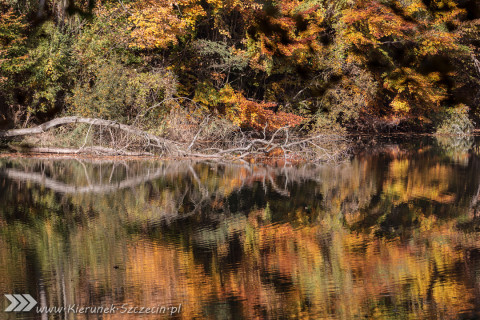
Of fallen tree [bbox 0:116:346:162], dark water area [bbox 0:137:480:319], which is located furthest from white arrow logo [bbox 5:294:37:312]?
fallen tree [bbox 0:116:346:162]

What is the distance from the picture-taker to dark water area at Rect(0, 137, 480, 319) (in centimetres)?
717

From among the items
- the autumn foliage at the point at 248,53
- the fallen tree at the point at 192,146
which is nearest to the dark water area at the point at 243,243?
the fallen tree at the point at 192,146

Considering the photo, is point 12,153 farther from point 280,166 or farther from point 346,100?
point 346,100

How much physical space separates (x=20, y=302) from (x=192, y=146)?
16238 millimetres

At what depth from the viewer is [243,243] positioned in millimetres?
10062

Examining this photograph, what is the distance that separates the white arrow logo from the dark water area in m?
0.10

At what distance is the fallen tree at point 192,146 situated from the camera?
21.9 meters

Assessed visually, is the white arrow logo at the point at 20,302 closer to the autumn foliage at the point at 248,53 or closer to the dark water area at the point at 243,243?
the dark water area at the point at 243,243

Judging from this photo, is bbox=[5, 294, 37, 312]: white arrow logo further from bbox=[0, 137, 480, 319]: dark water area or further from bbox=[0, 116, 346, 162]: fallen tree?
bbox=[0, 116, 346, 162]: fallen tree

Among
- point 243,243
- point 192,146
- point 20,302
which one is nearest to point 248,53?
point 192,146

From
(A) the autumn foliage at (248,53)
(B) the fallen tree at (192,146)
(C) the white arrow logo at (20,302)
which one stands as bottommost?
(B) the fallen tree at (192,146)

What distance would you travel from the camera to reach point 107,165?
2052 centimetres

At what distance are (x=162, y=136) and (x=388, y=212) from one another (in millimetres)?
11977

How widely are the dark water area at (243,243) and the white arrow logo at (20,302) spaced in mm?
95
